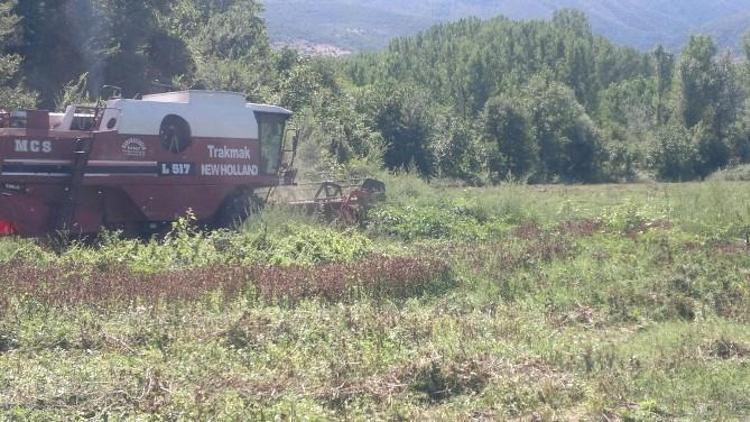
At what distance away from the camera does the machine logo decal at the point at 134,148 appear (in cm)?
1684

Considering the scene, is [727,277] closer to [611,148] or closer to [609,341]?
[609,341]

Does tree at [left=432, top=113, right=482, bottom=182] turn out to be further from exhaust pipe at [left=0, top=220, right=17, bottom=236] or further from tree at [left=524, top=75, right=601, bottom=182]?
exhaust pipe at [left=0, top=220, right=17, bottom=236]

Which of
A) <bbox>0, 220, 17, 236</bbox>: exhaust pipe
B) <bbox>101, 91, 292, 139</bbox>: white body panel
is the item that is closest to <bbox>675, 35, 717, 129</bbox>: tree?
<bbox>101, 91, 292, 139</bbox>: white body panel

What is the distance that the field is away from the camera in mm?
6941

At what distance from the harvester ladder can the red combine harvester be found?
0.02 m

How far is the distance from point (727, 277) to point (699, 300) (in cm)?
91

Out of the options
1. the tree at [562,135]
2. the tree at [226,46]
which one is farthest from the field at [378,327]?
the tree at [562,135]

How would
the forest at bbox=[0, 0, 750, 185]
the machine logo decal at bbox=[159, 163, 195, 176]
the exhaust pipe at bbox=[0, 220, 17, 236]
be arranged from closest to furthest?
the exhaust pipe at bbox=[0, 220, 17, 236] < the machine logo decal at bbox=[159, 163, 195, 176] < the forest at bbox=[0, 0, 750, 185]

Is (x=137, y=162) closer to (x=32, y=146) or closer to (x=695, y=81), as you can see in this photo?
(x=32, y=146)

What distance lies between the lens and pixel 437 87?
75.4 meters

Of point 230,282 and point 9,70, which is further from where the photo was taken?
point 9,70

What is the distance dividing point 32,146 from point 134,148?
1.85 m

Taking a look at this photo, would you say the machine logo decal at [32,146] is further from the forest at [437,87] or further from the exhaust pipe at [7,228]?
the forest at [437,87]

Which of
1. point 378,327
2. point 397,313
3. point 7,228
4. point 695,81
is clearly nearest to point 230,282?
point 397,313
